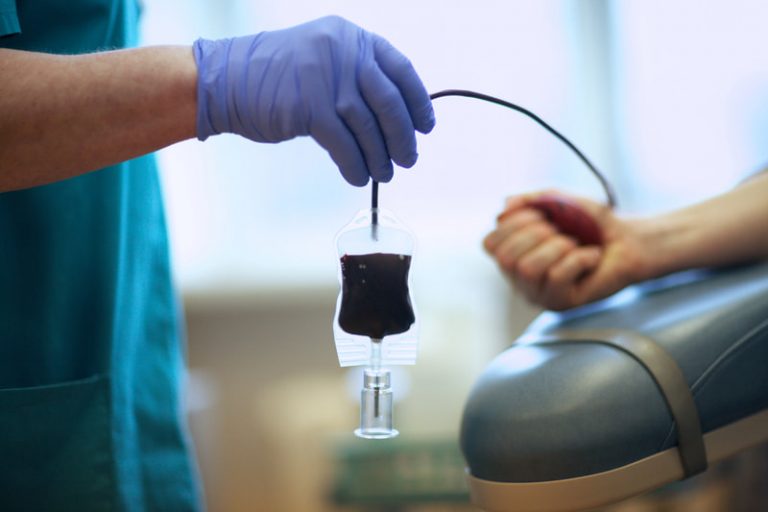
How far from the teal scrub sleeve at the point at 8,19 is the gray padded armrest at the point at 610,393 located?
58cm

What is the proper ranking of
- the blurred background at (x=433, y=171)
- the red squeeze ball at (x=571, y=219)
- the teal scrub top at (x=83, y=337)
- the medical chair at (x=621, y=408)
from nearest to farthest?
the medical chair at (x=621, y=408) → the teal scrub top at (x=83, y=337) → the red squeeze ball at (x=571, y=219) → the blurred background at (x=433, y=171)

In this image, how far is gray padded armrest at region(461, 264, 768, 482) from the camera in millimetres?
738

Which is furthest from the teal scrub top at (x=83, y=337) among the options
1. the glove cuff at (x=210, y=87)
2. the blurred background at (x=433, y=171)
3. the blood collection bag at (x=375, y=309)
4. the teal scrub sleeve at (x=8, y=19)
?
the blurred background at (x=433, y=171)

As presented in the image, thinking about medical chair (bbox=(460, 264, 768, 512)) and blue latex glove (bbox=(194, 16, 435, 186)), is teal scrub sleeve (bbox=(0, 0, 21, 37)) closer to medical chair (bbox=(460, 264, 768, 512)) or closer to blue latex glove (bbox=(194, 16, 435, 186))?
blue latex glove (bbox=(194, 16, 435, 186))

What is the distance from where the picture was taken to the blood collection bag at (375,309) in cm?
78

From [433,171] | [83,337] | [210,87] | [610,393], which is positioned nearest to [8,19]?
[210,87]

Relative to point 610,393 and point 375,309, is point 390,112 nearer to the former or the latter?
point 375,309

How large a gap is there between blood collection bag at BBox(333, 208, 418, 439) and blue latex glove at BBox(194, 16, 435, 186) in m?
0.08

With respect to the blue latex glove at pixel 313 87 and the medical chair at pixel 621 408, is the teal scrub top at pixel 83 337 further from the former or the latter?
the medical chair at pixel 621 408

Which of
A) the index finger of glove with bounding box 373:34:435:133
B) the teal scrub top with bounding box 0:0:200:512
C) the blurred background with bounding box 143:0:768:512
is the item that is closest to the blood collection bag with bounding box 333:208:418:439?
the index finger of glove with bounding box 373:34:435:133

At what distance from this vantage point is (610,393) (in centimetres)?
75

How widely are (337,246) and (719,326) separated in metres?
0.38

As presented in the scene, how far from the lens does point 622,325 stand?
0.85m

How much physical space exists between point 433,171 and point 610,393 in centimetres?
197
